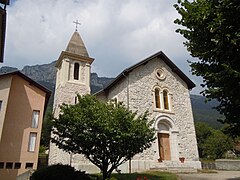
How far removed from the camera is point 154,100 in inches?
904

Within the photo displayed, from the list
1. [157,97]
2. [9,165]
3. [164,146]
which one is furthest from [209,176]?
[9,165]

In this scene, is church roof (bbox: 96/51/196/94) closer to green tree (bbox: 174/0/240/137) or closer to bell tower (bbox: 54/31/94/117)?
bell tower (bbox: 54/31/94/117)

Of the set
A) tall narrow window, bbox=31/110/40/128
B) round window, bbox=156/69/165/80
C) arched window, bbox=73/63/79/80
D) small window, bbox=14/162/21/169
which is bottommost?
small window, bbox=14/162/21/169

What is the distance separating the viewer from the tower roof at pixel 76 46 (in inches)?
1086

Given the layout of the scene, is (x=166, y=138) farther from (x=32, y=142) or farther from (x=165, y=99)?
(x=32, y=142)

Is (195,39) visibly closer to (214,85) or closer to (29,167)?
(214,85)

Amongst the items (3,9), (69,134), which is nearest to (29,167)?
(69,134)

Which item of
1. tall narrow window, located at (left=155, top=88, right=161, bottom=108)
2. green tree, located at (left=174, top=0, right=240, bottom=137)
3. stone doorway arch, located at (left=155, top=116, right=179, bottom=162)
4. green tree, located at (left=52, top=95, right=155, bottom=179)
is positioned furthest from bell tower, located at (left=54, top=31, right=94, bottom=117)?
green tree, located at (left=174, top=0, right=240, bottom=137)

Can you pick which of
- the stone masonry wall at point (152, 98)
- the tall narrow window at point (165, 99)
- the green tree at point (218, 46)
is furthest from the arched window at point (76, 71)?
the green tree at point (218, 46)

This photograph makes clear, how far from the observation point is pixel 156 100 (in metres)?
23.6

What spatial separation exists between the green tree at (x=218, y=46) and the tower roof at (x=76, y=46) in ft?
65.8

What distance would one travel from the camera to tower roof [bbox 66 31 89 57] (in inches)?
1086

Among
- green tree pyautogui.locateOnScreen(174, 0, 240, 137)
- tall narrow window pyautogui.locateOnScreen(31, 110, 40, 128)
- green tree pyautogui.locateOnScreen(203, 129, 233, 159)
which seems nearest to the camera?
green tree pyautogui.locateOnScreen(174, 0, 240, 137)

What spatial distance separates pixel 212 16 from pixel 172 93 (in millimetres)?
16949
